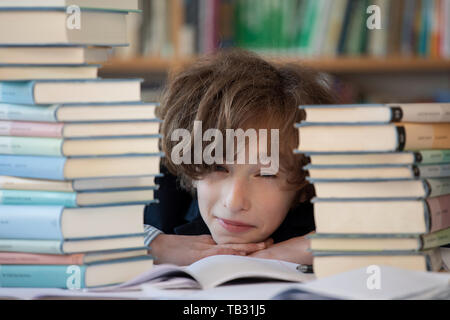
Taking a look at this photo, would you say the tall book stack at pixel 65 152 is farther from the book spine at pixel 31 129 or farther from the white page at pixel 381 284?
the white page at pixel 381 284

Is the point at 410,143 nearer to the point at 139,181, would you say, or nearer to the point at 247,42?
the point at 139,181

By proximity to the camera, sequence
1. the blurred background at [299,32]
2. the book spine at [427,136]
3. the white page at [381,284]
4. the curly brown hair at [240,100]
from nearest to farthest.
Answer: the white page at [381,284] < the book spine at [427,136] < the curly brown hair at [240,100] < the blurred background at [299,32]

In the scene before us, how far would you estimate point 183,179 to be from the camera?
1.32 meters

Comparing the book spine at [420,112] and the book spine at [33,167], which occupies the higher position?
the book spine at [420,112]

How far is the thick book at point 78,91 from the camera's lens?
2.81ft

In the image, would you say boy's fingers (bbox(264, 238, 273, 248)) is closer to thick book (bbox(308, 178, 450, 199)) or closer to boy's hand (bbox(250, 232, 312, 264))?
boy's hand (bbox(250, 232, 312, 264))

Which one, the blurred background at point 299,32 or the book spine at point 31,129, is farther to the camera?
the blurred background at point 299,32

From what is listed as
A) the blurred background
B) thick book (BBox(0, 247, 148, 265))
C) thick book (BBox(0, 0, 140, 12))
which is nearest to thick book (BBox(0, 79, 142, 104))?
thick book (BBox(0, 0, 140, 12))

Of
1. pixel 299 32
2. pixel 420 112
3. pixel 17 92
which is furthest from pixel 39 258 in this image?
pixel 299 32

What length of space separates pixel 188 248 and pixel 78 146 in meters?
0.32

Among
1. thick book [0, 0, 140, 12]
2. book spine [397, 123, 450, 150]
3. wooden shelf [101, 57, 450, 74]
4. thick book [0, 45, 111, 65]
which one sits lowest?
book spine [397, 123, 450, 150]

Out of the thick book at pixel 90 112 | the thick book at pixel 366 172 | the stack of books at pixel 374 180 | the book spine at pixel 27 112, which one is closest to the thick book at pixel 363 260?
the stack of books at pixel 374 180

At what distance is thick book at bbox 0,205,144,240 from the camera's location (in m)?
0.85
